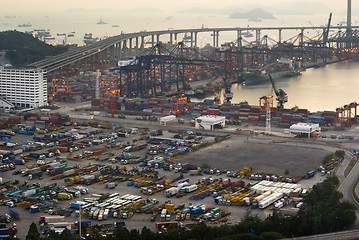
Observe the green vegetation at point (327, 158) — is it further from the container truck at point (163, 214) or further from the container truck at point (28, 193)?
the container truck at point (28, 193)

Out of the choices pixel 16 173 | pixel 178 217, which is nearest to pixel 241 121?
pixel 16 173

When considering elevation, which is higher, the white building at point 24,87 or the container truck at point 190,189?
the white building at point 24,87

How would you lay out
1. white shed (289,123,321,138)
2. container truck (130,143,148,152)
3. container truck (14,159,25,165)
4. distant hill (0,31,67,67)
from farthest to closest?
distant hill (0,31,67,67)
white shed (289,123,321,138)
container truck (130,143,148,152)
container truck (14,159,25,165)

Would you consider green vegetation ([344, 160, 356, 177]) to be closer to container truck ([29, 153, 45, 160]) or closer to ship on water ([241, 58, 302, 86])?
container truck ([29, 153, 45, 160])

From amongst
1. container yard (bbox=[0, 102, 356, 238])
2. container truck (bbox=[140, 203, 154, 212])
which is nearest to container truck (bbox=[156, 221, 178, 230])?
container yard (bbox=[0, 102, 356, 238])

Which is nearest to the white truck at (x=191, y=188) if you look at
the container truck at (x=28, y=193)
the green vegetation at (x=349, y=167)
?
the container truck at (x=28, y=193)

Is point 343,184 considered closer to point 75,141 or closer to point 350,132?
point 350,132
